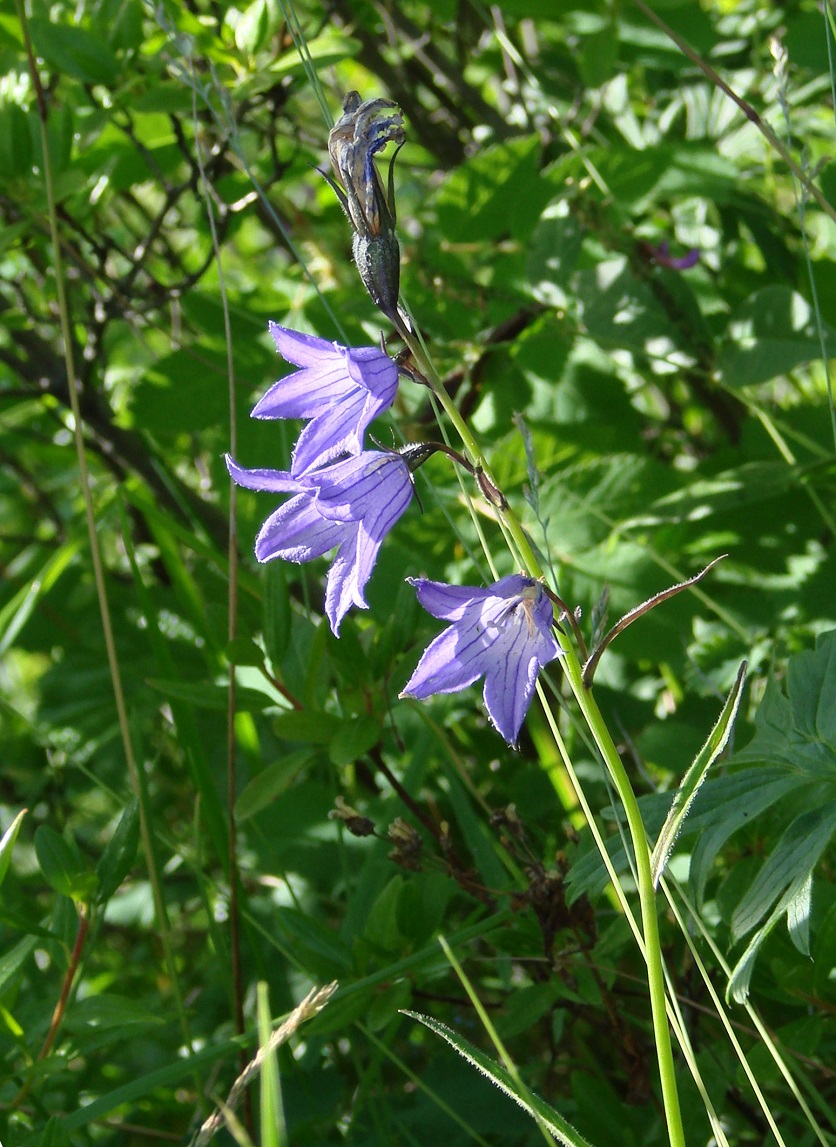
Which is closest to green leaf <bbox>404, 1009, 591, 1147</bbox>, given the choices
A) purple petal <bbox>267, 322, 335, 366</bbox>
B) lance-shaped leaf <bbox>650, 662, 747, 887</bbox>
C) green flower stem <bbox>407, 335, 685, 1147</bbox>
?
green flower stem <bbox>407, 335, 685, 1147</bbox>

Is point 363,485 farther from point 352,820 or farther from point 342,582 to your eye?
point 352,820

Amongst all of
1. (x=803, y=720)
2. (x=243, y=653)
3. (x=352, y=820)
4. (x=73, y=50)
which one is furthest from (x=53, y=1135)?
(x=73, y=50)

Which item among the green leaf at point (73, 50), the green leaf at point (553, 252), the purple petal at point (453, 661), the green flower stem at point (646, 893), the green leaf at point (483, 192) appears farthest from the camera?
the green leaf at point (483, 192)

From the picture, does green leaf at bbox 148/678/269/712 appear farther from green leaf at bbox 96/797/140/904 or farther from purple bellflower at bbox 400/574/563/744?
purple bellflower at bbox 400/574/563/744

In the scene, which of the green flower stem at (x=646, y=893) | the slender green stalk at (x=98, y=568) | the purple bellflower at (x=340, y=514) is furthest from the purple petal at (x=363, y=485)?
the slender green stalk at (x=98, y=568)

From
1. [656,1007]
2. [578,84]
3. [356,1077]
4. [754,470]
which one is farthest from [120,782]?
[578,84]

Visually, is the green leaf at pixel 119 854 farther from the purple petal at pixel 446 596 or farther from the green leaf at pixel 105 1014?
the purple petal at pixel 446 596

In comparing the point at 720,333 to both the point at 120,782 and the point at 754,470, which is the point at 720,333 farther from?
the point at 120,782
